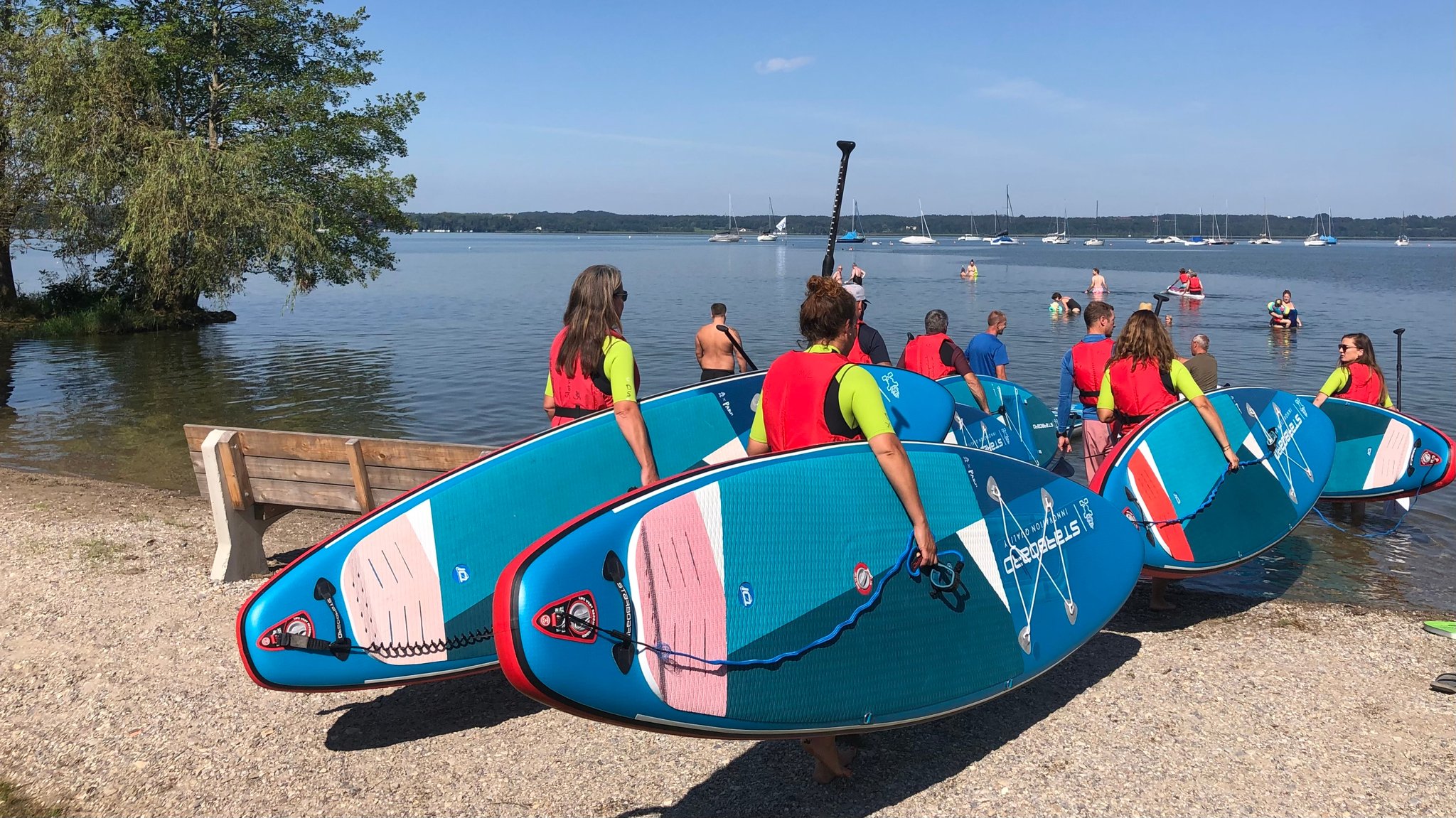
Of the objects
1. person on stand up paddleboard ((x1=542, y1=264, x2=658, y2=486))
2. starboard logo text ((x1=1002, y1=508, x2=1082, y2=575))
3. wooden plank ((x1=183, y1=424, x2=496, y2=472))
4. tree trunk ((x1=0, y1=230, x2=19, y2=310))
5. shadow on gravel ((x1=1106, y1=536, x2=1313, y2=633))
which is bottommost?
shadow on gravel ((x1=1106, y1=536, x2=1313, y2=633))

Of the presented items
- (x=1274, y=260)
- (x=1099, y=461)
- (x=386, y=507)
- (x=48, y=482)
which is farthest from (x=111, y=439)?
(x=1274, y=260)

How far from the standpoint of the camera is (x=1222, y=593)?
299 inches

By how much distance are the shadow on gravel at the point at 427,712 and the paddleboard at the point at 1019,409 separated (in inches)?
205

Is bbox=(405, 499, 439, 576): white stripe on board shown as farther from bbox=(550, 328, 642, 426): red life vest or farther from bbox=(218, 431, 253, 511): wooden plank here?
bbox=(218, 431, 253, 511): wooden plank

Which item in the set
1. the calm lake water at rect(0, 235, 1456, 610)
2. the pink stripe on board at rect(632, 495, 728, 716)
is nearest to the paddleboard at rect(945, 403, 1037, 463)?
the calm lake water at rect(0, 235, 1456, 610)

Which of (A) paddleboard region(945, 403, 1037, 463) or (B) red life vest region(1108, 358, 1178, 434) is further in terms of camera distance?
(A) paddleboard region(945, 403, 1037, 463)

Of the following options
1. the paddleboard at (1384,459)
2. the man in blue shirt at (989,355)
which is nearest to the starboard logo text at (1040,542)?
the man in blue shirt at (989,355)

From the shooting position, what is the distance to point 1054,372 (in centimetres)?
2138

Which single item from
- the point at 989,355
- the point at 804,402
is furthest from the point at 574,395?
the point at 989,355

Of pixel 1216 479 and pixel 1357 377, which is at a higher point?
pixel 1357 377

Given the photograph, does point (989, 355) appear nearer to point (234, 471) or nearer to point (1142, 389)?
point (1142, 389)

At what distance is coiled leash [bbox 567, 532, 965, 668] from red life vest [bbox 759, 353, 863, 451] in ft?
1.96

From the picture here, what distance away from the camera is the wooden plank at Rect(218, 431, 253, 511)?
6.88 metres

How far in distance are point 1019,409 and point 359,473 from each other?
6354 mm
